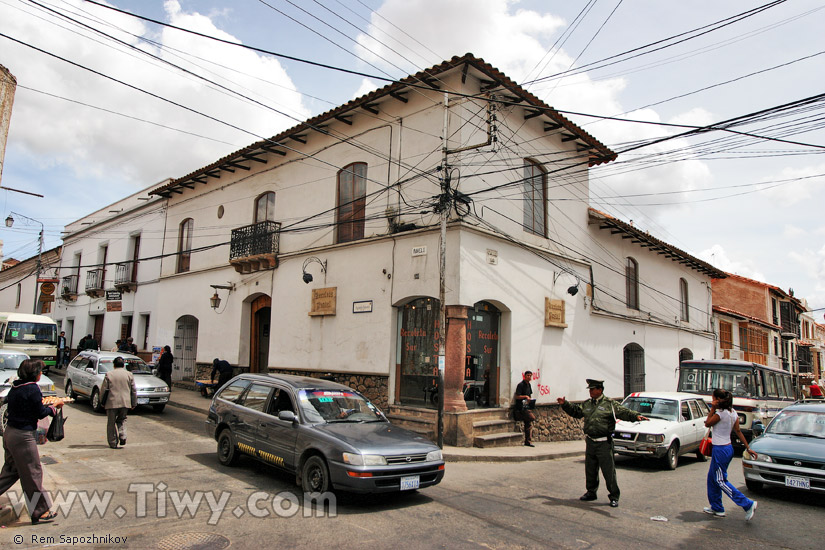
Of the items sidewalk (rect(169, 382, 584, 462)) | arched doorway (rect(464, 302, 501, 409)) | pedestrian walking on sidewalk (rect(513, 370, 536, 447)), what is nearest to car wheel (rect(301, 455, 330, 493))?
sidewalk (rect(169, 382, 584, 462))

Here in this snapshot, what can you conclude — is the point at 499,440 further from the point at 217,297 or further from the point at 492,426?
the point at 217,297

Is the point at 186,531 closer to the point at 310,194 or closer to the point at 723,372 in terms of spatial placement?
the point at 310,194

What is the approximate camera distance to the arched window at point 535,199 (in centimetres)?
1549

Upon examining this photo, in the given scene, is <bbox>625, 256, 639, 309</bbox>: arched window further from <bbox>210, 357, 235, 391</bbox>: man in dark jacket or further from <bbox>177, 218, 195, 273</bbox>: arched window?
<bbox>177, 218, 195, 273</bbox>: arched window

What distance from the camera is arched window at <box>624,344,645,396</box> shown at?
20156 mm

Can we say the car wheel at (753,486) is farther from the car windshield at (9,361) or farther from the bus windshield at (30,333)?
the bus windshield at (30,333)

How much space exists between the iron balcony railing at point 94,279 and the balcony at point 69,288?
212cm

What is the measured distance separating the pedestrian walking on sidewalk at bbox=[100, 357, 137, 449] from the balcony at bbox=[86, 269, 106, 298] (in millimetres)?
20558

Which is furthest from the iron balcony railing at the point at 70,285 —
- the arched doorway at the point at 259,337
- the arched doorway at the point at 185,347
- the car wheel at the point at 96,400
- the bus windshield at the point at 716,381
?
the bus windshield at the point at 716,381

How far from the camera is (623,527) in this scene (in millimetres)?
6520

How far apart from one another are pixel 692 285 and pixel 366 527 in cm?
2433

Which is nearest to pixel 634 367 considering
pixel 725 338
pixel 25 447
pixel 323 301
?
pixel 725 338

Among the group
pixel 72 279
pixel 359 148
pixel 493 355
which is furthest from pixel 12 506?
pixel 72 279

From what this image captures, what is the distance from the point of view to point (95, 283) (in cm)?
2866
